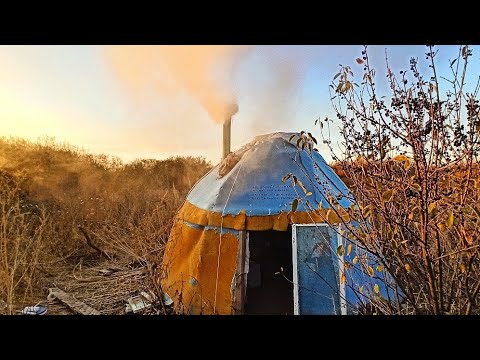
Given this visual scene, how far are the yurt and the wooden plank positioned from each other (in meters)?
0.56

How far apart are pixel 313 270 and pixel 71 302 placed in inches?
72.1

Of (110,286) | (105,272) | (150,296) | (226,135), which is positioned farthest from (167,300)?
(226,135)

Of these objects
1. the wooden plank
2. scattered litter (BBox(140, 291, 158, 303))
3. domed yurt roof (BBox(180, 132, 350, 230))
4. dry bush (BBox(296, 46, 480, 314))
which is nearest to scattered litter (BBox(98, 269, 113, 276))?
the wooden plank

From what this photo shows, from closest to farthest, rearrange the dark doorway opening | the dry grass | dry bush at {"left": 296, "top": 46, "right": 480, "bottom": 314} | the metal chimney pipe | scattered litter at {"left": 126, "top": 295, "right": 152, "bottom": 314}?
1. dry bush at {"left": 296, "top": 46, "right": 480, "bottom": 314}
2. scattered litter at {"left": 126, "top": 295, "right": 152, "bottom": 314}
3. the dark doorway opening
4. the metal chimney pipe
5. the dry grass

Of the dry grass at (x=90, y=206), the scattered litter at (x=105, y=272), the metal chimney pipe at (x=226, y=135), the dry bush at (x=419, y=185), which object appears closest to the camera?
the dry bush at (x=419, y=185)

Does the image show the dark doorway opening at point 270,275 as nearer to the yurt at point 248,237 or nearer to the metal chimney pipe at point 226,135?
the yurt at point 248,237

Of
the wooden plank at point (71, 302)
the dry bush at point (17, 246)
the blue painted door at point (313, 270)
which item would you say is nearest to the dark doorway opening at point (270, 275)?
the blue painted door at point (313, 270)

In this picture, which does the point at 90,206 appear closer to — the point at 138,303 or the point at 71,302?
the point at 71,302

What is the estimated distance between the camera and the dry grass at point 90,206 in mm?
3162

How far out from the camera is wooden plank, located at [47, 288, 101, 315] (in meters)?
2.64

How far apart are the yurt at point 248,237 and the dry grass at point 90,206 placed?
0.61 m

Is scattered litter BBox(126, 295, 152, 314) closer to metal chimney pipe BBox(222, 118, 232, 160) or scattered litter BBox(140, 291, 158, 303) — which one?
scattered litter BBox(140, 291, 158, 303)
